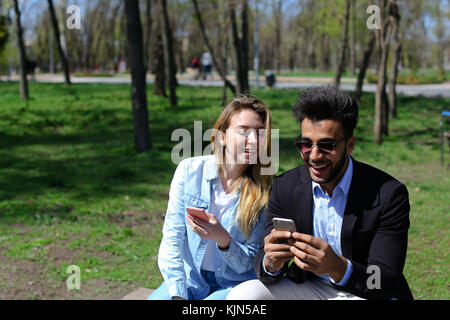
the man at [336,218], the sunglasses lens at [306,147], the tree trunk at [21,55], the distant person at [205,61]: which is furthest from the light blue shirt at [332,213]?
the distant person at [205,61]

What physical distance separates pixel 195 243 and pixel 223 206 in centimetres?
24

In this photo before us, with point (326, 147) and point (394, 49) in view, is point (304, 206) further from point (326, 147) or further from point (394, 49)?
point (394, 49)

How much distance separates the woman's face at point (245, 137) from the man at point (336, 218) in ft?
0.93

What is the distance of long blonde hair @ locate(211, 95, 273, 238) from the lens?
2.85 m

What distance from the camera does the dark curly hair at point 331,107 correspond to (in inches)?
99.6

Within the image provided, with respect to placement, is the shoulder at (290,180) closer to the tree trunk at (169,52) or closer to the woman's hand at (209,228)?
the woman's hand at (209,228)

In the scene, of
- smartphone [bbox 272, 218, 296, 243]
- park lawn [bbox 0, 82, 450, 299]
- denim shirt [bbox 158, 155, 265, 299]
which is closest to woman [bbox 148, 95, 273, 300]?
denim shirt [bbox 158, 155, 265, 299]

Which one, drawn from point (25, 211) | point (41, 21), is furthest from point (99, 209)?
point (41, 21)

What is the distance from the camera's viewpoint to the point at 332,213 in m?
2.56

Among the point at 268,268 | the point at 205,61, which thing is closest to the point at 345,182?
the point at 268,268

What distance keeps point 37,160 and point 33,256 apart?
521 cm

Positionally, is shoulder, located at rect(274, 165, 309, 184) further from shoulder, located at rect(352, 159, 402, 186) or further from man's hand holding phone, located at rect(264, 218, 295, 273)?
man's hand holding phone, located at rect(264, 218, 295, 273)

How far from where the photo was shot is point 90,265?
5461mm
